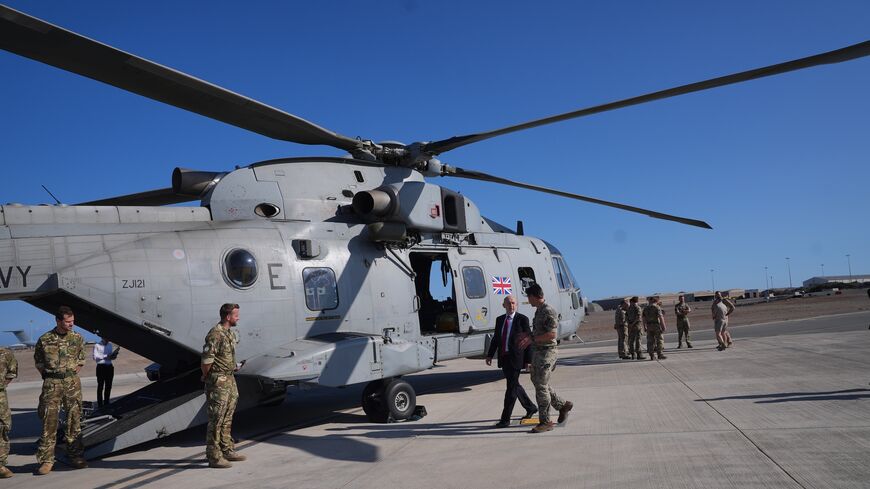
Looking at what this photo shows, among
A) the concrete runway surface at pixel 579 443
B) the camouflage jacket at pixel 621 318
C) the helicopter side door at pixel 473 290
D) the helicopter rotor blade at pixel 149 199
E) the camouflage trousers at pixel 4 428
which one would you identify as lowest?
the concrete runway surface at pixel 579 443

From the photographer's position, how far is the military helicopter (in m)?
6.86

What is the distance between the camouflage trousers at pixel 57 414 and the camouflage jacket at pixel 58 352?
138 mm

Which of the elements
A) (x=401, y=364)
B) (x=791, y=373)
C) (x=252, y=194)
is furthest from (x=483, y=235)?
(x=791, y=373)

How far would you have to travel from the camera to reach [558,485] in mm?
4910

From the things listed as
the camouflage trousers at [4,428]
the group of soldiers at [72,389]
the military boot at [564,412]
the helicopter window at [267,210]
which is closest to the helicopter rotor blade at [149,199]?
the helicopter window at [267,210]

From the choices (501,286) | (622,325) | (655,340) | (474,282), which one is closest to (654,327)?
(655,340)

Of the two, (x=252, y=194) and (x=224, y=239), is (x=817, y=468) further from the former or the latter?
(x=252, y=194)

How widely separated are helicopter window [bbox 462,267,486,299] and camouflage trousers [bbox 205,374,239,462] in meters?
5.27

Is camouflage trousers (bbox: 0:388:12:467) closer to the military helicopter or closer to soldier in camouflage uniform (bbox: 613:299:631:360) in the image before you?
the military helicopter

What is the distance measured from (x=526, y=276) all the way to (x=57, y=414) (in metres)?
8.77

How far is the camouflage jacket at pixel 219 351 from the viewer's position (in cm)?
633

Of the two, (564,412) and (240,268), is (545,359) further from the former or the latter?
(240,268)

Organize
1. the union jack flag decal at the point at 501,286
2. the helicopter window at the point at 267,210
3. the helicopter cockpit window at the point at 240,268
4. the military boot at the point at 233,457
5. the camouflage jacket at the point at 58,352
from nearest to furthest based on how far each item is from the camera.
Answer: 1. the military boot at the point at 233,457
2. the camouflage jacket at the point at 58,352
3. the helicopter cockpit window at the point at 240,268
4. the helicopter window at the point at 267,210
5. the union jack flag decal at the point at 501,286

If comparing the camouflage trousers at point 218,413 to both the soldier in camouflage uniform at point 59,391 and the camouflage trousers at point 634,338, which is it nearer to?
the soldier in camouflage uniform at point 59,391
